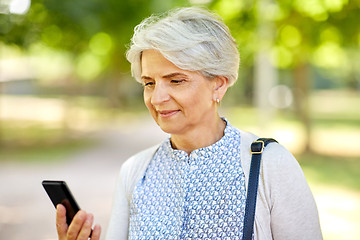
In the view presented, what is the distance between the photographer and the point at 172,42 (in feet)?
5.88

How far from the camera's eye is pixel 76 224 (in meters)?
1.74

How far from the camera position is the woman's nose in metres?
1.86

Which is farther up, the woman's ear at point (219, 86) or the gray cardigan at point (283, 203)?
the woman's ear at point (219, 86)

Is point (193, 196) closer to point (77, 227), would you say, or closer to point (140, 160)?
point (140, 160)

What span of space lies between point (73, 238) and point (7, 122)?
983 inches

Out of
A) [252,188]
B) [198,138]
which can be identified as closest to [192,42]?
[198,138]

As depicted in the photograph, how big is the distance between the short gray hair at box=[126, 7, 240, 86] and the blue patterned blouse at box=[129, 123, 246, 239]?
32 cm

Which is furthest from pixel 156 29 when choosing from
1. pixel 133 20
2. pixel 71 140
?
pixel 71 140

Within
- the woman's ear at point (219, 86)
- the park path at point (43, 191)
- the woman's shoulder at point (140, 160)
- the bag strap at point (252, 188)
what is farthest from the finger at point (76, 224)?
the park path at point (43, 191)

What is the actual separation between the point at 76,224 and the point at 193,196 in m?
0.46

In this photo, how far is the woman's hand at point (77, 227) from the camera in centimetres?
174

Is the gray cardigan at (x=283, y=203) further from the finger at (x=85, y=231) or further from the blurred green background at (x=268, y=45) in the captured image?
the blurred green background at (x=268, y=45)

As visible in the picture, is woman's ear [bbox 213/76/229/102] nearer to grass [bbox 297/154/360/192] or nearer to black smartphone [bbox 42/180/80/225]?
black smartphone [bbox 42/180/80/225]

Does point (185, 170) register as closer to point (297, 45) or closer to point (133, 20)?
point (297, 45)
